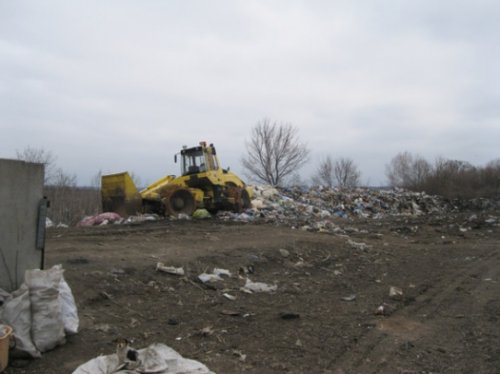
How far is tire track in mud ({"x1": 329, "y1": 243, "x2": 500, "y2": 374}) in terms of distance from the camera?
399cm

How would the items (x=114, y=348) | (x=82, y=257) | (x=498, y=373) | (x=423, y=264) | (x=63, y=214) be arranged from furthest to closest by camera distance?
1. (x=63, y=214)
2. (x=423, y=264)
3. (x=82, y=257)
4. (x=114, y=348)
5. (x=498, y=373)

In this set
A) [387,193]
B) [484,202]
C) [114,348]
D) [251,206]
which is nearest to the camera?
[114,348]

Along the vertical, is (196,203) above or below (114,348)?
above

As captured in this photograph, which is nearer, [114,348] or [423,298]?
[114,348]

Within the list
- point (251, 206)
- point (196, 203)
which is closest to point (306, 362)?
point (196, 203)

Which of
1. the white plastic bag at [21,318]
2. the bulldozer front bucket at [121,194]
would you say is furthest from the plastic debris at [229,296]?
the bulldozer front bucket at [121,194]

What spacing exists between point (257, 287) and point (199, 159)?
10120 millimetres

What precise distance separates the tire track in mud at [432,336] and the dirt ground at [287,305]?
0.02 metres

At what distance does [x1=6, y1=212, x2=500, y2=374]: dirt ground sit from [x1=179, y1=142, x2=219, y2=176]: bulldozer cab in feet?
19.7

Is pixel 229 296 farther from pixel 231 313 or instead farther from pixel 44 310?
pixel 44 310

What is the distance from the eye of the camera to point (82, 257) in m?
6.78

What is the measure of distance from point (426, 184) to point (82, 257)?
32.9 metres

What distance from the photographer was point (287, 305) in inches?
231

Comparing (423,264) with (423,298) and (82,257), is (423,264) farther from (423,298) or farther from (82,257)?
(82,257)
